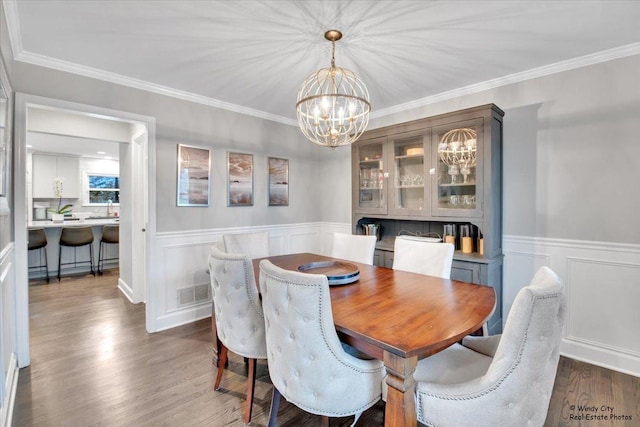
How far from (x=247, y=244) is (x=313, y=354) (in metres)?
1.91

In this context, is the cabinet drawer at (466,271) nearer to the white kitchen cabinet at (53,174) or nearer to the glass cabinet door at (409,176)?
the glass cabinet door at (409,176)

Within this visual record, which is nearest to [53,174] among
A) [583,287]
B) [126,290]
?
[126,290]

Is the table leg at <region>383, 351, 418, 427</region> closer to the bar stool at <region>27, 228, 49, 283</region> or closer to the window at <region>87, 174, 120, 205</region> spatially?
the bar stool at <region>27, 228, 49, 283</region>

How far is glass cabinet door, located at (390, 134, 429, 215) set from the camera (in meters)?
3.18

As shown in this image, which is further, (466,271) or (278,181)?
(278,181)

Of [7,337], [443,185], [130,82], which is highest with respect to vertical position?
[130,82]

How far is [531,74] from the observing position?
2.74 metres

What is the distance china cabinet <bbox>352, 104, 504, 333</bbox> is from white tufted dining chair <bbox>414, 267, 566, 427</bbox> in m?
1.62

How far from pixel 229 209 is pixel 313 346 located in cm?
270

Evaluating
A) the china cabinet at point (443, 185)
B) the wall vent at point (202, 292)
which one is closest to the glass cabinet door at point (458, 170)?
the china cabinet at point (443, 185)

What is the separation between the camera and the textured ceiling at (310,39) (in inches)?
73.2

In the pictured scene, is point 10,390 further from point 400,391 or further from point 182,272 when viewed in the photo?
point 400,391

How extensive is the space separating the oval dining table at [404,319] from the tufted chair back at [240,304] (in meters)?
0.49

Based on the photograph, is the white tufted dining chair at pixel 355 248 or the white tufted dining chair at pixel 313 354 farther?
the white tufted dining chair at pixel 355 248
